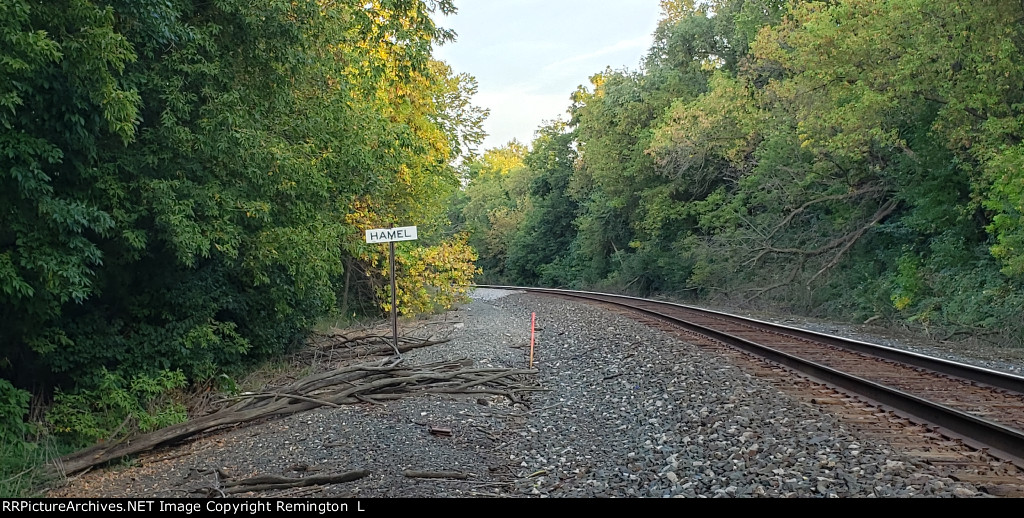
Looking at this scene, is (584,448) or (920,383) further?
(920,383)

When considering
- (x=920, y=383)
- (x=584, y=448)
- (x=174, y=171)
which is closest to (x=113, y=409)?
(x=174, y=171)

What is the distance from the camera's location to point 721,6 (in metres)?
34.4

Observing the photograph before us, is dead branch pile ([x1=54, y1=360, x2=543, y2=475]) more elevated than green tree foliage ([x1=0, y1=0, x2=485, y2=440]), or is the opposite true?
green tree foliage ([x1=0, y1=0, x2=485, y2=440])

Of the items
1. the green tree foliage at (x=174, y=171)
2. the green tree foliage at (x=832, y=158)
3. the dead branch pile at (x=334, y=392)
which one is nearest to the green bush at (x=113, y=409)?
the green tree foliage at (x=174, y=171)

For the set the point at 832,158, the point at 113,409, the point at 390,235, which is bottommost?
the point at 113,409

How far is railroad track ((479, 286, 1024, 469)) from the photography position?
5.90m

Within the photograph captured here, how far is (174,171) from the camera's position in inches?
364

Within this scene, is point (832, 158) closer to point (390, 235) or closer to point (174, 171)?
point (390, 235)

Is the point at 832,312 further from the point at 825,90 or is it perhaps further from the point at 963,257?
the point at 825,90

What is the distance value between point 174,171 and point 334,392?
11.4 feet

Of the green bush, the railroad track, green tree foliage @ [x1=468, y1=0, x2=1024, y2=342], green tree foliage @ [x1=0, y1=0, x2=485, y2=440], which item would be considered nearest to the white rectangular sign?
green tree foliage @ [x1=0, y1=0, x2=485, y2=440]

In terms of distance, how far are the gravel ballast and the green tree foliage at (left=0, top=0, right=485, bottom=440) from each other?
2328 mm

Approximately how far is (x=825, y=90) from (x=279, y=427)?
17394 mm

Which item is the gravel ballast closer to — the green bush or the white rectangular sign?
the green bush
